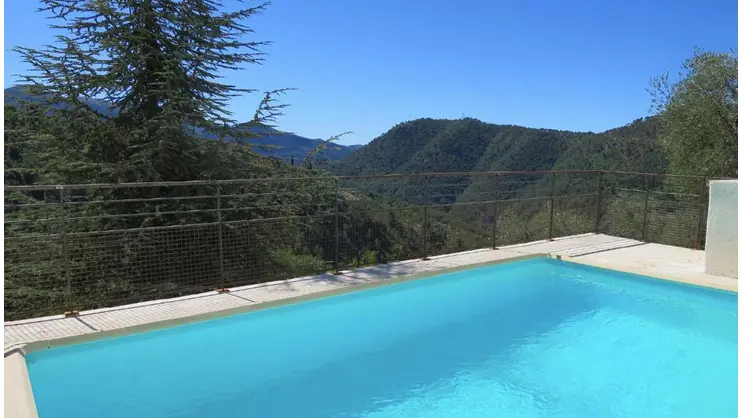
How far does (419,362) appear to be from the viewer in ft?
15.0

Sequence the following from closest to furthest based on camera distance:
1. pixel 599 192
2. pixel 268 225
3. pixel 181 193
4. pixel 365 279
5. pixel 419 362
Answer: pixel 419 362 < pixel 365 279 < pixel 268 225 < pixel 181 193 < pixel 599 192

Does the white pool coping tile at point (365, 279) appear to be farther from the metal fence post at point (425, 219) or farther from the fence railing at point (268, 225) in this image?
the fence railing at point (268, 225)

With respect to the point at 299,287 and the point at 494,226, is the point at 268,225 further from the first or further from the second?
the point at 494,226

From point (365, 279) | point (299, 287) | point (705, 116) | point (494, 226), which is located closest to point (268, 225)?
point (299, 287)

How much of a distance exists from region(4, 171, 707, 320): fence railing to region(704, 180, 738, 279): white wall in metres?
1.69

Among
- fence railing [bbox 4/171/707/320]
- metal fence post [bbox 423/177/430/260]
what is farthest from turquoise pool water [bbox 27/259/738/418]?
metal fence post [bbox 423/177/430/260]

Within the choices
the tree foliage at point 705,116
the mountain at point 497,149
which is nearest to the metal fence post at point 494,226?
the mountain at point 497,149

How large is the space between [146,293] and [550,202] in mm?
6670

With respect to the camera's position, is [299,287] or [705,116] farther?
[705,116]

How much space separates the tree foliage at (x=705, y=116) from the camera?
1184 centimetres

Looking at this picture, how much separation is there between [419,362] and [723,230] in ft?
15.0

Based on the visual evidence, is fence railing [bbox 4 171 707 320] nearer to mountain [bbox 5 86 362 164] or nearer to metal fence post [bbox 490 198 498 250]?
metal fence post [bbox 490 198 498 250]

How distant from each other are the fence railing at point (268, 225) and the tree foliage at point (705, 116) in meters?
4.17

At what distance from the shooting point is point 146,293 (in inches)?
221
